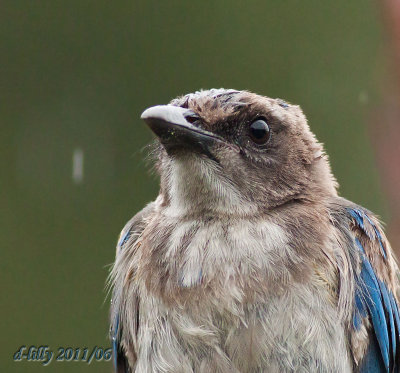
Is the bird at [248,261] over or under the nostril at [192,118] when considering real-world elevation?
under

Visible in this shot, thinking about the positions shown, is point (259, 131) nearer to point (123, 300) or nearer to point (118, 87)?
point (123, 300)

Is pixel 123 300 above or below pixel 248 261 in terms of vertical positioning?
below

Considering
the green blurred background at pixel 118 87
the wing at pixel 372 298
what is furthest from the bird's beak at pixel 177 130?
the green blurred background at pixel 118 87

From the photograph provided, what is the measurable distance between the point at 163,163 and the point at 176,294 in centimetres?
86

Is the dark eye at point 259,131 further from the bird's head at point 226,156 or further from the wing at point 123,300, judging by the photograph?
the wing at point 123,300

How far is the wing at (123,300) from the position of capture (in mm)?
5588

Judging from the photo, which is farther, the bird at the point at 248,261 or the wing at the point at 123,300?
the wing at the point at 123,300

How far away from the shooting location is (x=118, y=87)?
9961 millimetres

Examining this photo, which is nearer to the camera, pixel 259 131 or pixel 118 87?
pixel 259 131

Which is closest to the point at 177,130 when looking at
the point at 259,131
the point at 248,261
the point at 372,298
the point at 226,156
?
the point at 226,156

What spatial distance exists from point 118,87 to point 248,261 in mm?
5177

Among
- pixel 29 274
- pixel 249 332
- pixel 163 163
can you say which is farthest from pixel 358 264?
pixel 29 274

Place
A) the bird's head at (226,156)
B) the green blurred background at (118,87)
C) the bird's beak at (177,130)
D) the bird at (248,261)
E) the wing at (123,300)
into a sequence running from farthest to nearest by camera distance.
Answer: the green blurred background at (118,87) < the wing at (123,300) < the bird's head at (226,156) < the bird's beak at (177,130) < the bird at (248,261)

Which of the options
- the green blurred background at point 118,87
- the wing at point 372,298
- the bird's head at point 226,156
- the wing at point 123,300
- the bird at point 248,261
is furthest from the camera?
the green blurred background at point 118,87
